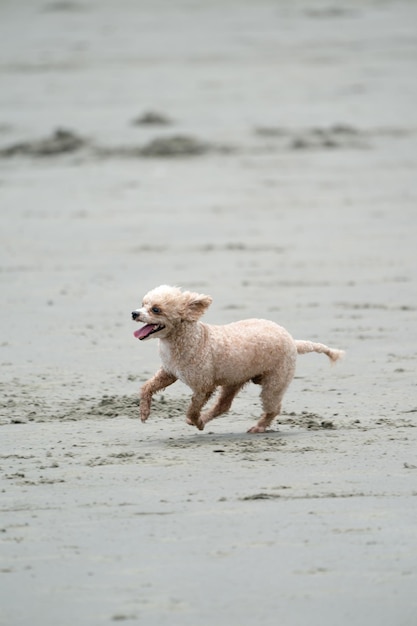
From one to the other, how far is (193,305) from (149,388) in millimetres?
524

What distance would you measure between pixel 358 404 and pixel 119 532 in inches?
106

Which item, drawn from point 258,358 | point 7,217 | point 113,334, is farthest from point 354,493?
point 7,217

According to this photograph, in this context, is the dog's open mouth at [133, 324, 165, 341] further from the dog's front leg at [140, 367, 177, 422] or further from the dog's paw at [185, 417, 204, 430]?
the dog's paw at [185, 417, 204, 430]

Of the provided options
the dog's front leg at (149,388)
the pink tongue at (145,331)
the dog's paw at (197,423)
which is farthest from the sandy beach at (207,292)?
the pink tongue at (145,331)

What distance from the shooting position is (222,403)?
7.85 metres

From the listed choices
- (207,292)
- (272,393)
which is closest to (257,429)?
(272,393)

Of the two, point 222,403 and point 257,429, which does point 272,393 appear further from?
point 222,403

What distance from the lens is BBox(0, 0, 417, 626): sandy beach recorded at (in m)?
5.70

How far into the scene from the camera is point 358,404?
8.36 m

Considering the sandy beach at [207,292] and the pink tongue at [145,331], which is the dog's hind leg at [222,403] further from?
the pink tongue at [145,331]

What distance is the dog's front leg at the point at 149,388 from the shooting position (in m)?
7.51

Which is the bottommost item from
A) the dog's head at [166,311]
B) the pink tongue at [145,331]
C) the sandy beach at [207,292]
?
the sandy beach at [207,292]

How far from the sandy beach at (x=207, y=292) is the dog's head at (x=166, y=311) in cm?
63

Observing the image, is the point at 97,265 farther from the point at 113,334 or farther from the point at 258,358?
the point at 258,358
